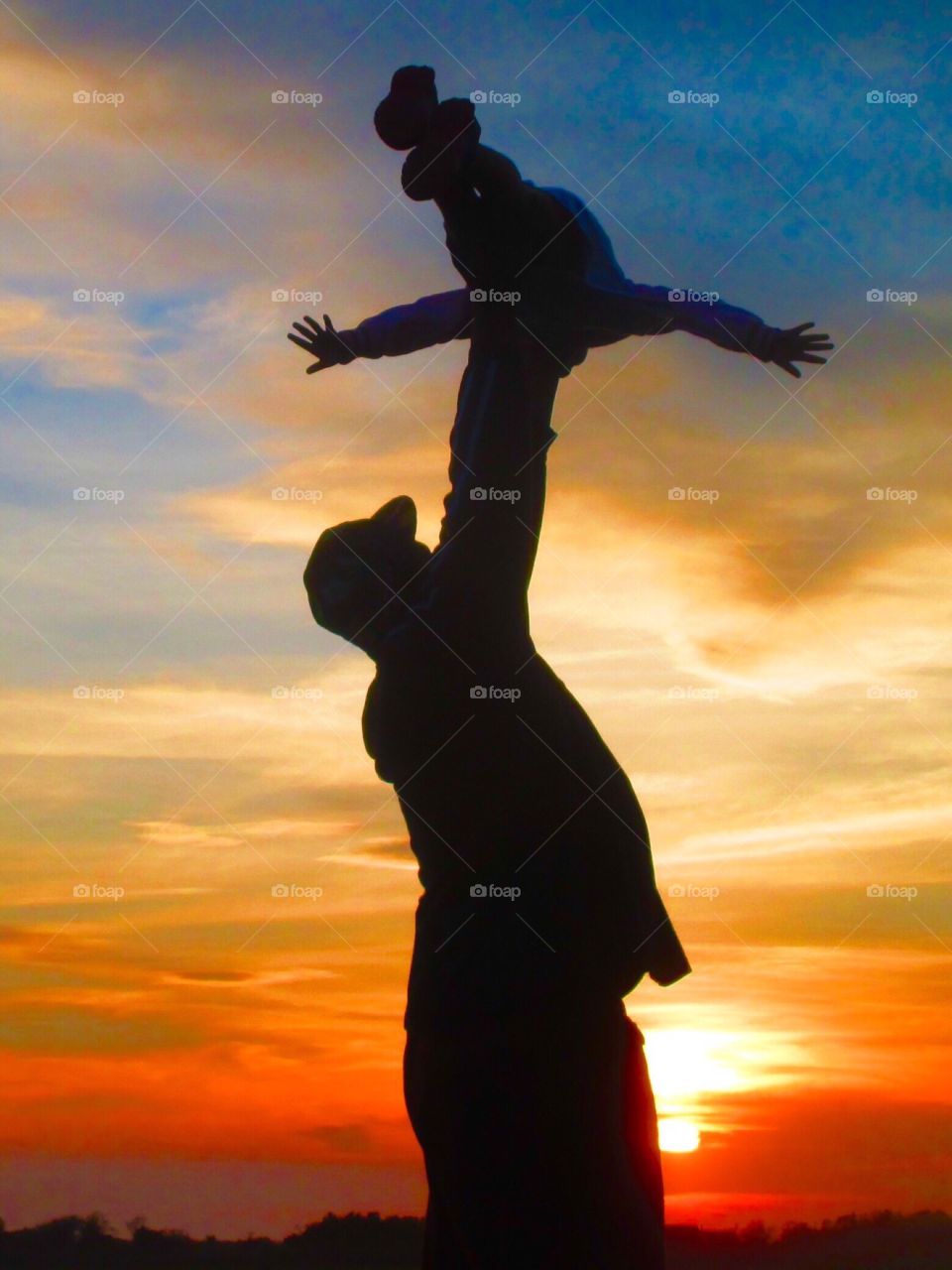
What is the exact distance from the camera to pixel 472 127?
434 inches

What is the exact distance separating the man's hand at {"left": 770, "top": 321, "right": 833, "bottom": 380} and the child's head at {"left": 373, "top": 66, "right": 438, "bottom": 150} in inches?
117

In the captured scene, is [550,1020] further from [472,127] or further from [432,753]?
[472,127]

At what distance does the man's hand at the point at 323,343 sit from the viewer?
12062 mm

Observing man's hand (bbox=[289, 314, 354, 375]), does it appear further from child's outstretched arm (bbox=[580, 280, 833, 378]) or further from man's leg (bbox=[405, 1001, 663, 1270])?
man's leg (bbox=[405, 1001, 663, 1270])

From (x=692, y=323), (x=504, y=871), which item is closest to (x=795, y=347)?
(x=692, y=323)

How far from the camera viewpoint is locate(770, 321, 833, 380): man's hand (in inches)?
412

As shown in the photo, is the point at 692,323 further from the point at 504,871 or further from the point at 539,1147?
→ the point at 539,1147

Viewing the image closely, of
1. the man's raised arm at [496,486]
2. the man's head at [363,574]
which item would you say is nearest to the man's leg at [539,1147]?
the man's raised arm at [496,486]

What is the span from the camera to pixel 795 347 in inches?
414

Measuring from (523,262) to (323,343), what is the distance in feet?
5.84

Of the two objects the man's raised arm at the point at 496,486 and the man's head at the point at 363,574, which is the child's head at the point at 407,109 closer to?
the man's raised arm at the point at 496,486

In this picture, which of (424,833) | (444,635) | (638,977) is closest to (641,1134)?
(638,977)

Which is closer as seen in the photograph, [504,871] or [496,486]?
[504,871]

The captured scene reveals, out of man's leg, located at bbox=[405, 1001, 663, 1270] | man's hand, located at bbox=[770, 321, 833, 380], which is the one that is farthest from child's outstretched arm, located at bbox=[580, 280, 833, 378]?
man's leg, located at bbox=[405, 1001, 663, 1270]
